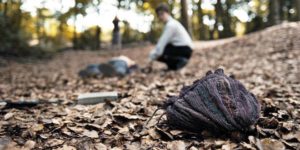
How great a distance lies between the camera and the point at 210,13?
2692 cm

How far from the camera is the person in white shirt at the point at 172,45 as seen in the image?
6.18 metres

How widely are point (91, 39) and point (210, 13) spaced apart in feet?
34.0

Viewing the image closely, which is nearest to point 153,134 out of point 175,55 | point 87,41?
point 175,55

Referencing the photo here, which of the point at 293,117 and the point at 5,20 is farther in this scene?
the point at 5,20

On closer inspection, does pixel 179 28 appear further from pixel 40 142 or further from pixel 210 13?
pixel 210 13

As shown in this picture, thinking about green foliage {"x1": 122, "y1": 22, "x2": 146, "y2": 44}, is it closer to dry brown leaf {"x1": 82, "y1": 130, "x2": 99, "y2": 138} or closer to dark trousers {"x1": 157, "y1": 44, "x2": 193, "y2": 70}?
dark trousers {"x1": 157, "y1": 44, "x2": 193, "y2": 70}

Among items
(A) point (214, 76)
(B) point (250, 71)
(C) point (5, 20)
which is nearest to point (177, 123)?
(A) point (214, 76)

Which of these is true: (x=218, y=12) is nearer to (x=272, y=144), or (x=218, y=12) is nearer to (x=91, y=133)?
(x=91, y=133)

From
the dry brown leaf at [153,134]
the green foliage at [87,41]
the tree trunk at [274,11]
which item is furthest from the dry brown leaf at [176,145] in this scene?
the green foliage at [87,41]

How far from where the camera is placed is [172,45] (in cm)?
641

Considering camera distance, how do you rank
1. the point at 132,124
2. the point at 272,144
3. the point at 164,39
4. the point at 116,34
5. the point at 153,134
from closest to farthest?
the point at 272,144, the point at 153,134, the point at 132,124, the point at 164,39, the point at 116,34

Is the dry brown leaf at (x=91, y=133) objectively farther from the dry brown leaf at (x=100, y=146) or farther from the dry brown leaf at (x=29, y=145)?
the dry brown leaf at (x=29, y=145)

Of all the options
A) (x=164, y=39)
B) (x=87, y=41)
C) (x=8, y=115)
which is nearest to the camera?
(x=8, y=115)

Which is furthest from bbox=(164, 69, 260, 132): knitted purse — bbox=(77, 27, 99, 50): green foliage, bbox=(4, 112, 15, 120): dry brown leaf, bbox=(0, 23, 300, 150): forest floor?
bbox=(77, 27, 99, 50): green foliage
